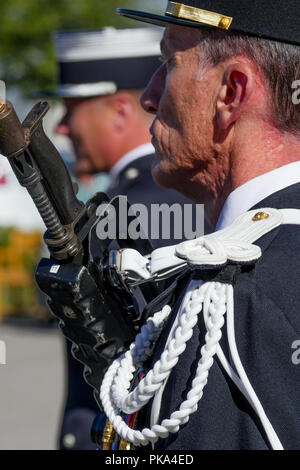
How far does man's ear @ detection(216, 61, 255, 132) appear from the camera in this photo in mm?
1574

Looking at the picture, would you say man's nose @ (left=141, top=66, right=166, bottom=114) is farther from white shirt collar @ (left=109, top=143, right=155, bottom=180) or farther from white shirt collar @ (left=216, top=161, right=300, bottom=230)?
white shirt collar @ (left=109, top=143, right=155, bottom=180)

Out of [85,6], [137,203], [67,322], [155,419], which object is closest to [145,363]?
[155,419]

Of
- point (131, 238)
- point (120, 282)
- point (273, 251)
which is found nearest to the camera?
point (273, 251)

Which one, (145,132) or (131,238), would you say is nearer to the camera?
(131,238)

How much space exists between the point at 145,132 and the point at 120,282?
2140mm

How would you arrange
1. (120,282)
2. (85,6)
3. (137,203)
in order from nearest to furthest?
(120,282), (137,203), (85,6)

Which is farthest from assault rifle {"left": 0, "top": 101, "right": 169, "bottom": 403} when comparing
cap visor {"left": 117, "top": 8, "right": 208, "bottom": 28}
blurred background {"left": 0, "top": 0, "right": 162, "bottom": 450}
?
blurred background {"left": 0, "top": 0, "right": 162, "bottom": 450}

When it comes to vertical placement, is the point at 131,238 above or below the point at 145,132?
above

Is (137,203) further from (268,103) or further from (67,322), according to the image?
(268,103)

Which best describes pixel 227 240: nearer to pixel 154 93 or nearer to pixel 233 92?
pixel 233 92

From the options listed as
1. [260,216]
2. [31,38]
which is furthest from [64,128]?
[31,38]

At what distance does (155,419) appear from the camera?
1.40m

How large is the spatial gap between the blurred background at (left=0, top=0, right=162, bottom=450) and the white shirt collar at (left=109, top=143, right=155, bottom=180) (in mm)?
574

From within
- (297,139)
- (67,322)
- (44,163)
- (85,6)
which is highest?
(297,139)
